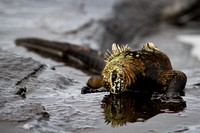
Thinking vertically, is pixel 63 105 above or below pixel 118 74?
below

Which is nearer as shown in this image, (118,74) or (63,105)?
(63,105)

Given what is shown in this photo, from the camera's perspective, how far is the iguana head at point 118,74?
3684 millimetres

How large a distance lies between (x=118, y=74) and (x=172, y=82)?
25.5 inches

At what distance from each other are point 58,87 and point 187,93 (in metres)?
1.58

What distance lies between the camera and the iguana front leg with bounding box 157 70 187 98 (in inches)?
145

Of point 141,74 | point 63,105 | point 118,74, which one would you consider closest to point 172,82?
point 141,74

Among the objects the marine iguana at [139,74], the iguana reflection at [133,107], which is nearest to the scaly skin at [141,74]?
the marine iguana at [139,74]

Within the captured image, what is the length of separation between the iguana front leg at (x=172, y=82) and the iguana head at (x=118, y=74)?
393mm

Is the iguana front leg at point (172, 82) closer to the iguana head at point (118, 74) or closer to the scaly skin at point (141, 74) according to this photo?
the scaly skin at point (141, 74)

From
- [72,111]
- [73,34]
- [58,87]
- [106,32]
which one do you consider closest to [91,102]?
[72,111]

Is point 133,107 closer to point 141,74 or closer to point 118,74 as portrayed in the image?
point 118,74

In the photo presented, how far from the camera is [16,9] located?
1266 cm

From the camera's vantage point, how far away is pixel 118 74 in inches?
144

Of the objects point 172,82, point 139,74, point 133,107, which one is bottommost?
point 133,107
